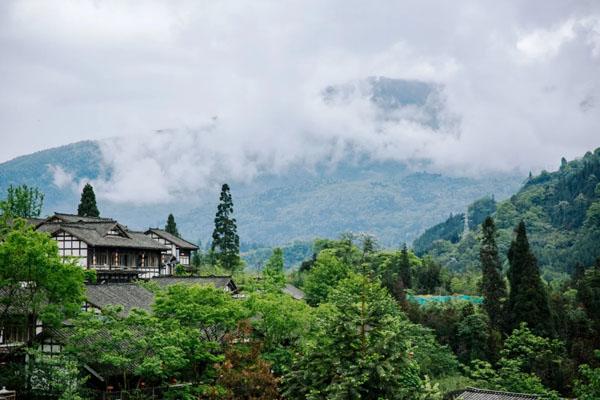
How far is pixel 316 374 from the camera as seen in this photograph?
25.3 m

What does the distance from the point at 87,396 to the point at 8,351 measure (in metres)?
4.27

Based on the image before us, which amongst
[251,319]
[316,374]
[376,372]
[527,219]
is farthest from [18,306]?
[527,219]

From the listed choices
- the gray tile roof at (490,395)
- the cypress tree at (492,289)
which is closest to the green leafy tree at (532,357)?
the cypress tree at (492,289)

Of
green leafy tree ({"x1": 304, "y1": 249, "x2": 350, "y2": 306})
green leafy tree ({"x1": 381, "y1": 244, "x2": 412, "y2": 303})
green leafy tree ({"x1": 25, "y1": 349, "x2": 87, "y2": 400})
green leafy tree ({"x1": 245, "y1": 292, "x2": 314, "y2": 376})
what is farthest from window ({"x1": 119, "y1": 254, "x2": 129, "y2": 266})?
green leafy tree ({"x1": 25, "y1": 349, "x2": 87, "y2": 400})

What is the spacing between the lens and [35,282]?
32188 millimetres

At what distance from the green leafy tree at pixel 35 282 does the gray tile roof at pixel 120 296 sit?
6040 mm

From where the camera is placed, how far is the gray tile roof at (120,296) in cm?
3997

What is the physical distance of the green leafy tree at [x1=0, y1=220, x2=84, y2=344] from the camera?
31.1 meters

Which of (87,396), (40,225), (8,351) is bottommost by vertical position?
(87,396)

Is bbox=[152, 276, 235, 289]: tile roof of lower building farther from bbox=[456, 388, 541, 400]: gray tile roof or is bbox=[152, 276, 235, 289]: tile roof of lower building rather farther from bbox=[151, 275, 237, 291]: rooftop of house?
bbox=[456, 388, 541, 400]: gray tile roof

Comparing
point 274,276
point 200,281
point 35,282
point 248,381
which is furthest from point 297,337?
point 274,276

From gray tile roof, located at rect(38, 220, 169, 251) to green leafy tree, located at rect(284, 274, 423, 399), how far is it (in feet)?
103

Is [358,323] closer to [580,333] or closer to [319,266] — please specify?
[580,333]

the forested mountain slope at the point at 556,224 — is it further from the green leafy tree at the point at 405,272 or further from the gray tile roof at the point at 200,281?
the gray tile roof at the point at 200,281
